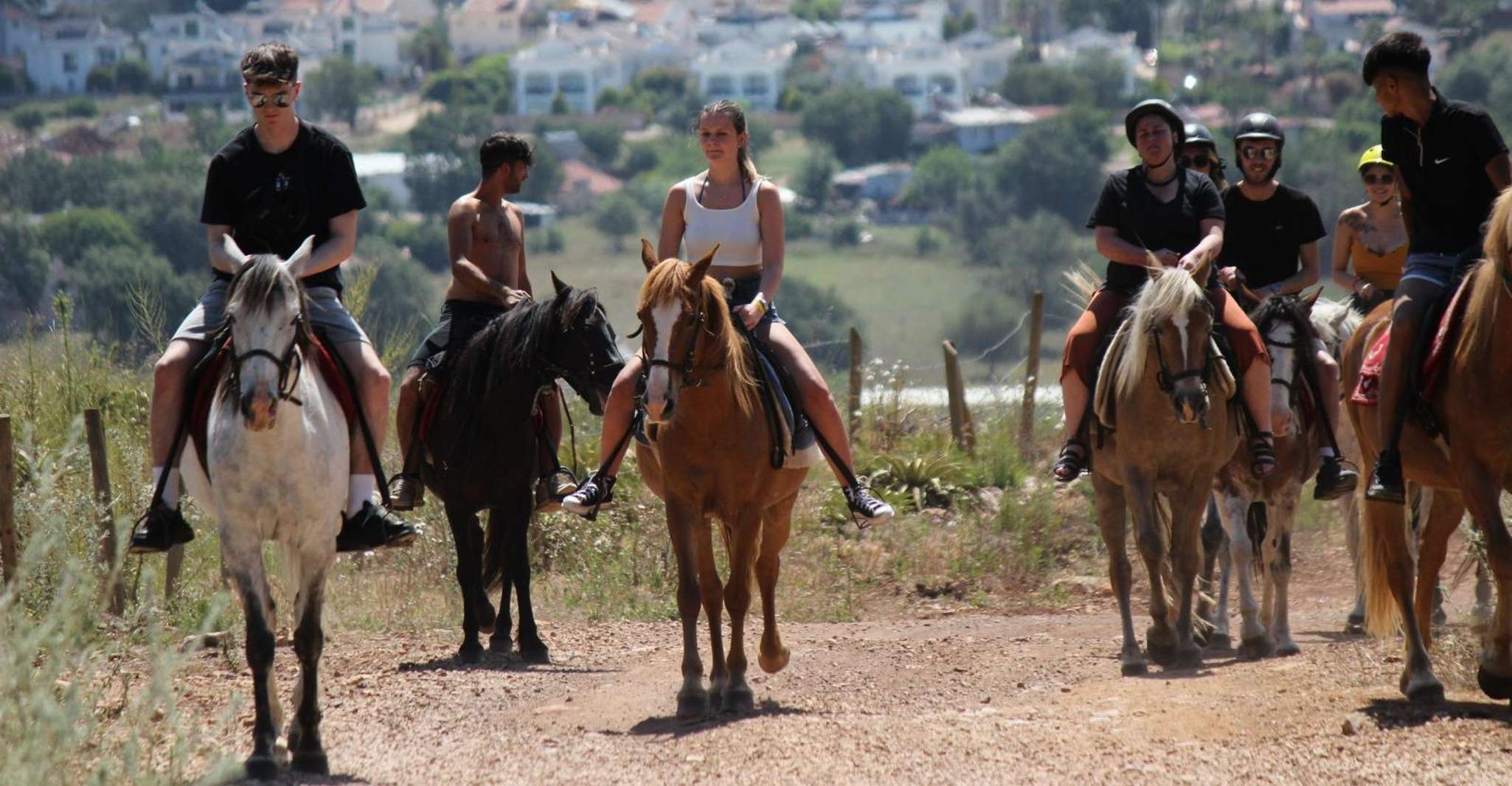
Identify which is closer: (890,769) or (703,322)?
(890,769)

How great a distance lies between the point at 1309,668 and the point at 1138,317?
1.97m

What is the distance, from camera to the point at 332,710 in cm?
920

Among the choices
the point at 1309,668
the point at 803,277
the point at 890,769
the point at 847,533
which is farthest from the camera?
the point at 803,277

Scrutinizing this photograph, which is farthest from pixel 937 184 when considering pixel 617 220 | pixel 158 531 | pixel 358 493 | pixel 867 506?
pixel 158 531

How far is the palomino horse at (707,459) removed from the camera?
8.23 meters

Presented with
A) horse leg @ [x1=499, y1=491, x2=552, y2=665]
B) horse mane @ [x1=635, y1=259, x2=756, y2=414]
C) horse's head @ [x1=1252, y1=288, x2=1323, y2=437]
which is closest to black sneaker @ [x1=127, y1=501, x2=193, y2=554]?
horse mane @ [x1=635, y1=259, x2=756, y2=414]

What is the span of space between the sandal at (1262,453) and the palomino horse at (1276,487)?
479mm

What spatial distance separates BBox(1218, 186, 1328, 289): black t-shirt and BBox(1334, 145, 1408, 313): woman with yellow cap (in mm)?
318

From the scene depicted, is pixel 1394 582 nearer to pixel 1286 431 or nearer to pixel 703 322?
pixel 1286 431

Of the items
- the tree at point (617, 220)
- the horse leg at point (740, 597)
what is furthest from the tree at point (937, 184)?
the horse leg at point (740, 597)

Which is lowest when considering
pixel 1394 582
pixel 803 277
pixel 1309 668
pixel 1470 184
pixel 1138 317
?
pixel 803 277

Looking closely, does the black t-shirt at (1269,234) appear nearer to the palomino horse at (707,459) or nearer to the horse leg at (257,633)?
the palomino horse at (707,459)

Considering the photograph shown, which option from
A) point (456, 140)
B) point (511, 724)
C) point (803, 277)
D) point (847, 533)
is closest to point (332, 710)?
point (511, 724)

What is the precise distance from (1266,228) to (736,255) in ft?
12.8
